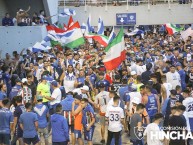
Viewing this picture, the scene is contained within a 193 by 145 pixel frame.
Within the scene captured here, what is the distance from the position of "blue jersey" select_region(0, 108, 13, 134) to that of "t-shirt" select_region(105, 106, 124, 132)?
2.48 meters

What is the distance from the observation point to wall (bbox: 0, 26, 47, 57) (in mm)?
28109

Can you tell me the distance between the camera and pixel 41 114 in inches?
524

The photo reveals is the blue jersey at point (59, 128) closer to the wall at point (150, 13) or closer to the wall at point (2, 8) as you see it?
the wall at point (2, 8)

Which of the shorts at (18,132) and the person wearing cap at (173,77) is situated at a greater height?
the person wearing cap at (173,77)

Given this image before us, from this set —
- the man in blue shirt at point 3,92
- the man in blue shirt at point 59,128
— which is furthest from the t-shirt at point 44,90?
the man in blue shirt at point 59,128

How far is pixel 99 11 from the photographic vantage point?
3819 cm

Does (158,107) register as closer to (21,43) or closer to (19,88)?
(19,88)

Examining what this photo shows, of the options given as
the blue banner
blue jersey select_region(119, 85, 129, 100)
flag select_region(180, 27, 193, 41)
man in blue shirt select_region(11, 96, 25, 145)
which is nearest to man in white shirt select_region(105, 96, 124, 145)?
man in blue shirt select_region(11, 96, 25, 145)

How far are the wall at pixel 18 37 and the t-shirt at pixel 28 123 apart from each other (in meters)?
16.2

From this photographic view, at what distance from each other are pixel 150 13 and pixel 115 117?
86.8 feet

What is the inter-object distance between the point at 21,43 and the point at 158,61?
10.7 m

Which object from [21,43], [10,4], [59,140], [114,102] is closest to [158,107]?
[114,102]

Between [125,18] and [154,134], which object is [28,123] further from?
[125,18]

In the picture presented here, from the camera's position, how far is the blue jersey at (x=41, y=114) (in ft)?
43.5
